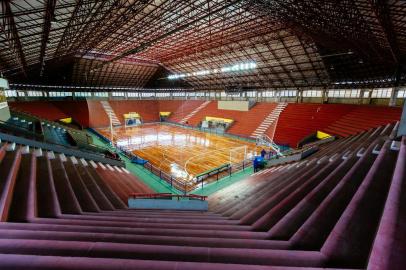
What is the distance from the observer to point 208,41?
20703 millimetres

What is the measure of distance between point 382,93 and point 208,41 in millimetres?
18918

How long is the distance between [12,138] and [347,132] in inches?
877

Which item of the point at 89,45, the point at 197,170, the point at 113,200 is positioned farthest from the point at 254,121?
the point at 113,200

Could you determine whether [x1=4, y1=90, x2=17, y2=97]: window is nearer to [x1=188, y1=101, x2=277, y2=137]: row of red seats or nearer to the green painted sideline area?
the green painted sideline area

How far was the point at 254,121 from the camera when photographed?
88.7ft

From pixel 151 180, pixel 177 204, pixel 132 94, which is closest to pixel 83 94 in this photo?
pixel 132 94

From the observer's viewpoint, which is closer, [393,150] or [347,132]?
[393,150]

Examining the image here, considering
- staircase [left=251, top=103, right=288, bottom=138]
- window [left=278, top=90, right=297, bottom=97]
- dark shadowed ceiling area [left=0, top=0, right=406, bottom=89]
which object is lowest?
staircase [left=251, top=103, right=288, bottom=138]

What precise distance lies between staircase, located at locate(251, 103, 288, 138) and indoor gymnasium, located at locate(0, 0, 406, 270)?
223 mm

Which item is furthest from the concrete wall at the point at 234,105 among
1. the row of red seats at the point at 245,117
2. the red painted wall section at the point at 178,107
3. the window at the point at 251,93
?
the red painted wall section at the point at 178,107

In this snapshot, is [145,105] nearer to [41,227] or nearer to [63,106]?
[63,106]

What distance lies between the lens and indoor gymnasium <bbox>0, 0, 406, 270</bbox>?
7.86 ft

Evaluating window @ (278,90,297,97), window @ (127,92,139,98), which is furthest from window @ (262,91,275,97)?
window @ (127,92,139,98)

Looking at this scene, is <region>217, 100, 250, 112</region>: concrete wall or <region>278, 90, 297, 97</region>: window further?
<region>217, 100, 250, 112</region>: concrete wall
